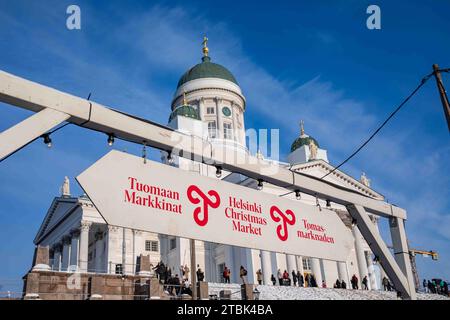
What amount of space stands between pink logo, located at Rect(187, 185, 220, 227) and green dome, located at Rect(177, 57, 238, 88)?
56.9 metres

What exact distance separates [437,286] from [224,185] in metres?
36.2

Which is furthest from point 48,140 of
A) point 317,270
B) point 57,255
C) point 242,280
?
point 57,255

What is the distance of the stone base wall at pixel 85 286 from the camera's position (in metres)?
17.5

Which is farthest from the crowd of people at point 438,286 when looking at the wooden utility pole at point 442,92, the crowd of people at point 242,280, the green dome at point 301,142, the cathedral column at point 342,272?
the wooden utility pole at point 442,92

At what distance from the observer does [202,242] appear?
48469 mm

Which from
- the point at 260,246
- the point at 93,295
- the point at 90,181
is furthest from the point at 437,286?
the point at 90,181

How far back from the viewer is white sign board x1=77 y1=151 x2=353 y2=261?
532 cm

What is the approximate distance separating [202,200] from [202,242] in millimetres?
43039

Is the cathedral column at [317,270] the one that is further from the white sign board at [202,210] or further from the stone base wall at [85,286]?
the white sign board at [202,210]

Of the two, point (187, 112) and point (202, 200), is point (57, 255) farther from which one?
point (202, 200)

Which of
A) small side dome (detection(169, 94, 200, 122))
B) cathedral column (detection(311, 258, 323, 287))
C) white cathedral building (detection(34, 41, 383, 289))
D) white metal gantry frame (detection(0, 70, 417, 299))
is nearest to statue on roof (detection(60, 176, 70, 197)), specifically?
white cathedral building (detection(34, 41, 383, 289))

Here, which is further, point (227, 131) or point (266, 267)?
point (227, 131)

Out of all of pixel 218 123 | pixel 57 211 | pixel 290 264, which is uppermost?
pixel 218 123

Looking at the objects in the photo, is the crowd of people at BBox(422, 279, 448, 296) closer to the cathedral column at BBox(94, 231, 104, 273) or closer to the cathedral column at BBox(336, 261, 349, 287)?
the cathedral column at BBox(336, 261, 349, 287)
